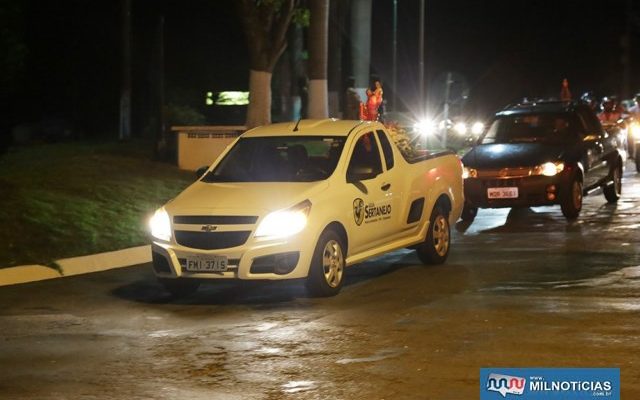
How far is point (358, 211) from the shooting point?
12.5 m

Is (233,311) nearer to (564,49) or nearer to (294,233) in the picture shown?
(294,233)

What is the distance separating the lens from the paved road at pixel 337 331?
27.1 feet

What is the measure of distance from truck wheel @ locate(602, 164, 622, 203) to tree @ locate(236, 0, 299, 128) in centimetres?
803

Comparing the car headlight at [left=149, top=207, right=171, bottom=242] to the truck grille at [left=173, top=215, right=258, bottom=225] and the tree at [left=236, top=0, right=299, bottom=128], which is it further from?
the tree at [left=236, top=0, right=299, bottom=128]

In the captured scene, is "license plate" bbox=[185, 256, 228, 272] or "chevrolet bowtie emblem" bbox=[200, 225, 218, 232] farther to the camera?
"chevrolet bowtie emblem" bbox=[200, 225, 218, 232]

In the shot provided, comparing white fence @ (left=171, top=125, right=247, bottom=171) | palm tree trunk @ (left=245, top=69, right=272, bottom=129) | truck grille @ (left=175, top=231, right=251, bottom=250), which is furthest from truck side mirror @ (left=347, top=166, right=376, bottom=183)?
palm tree trunk @ (left=245, top=69, right=272, bottom=129)

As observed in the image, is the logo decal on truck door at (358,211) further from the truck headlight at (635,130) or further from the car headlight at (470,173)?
the truck headlight at (635,130)

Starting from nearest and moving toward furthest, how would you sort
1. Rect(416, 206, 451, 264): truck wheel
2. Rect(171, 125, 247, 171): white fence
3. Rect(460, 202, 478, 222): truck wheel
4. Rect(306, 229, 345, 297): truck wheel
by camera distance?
Rect(306, 229, 345, 297): truck wheel, Rect(416, 206, 451, 264): truck wheel, Rect(460, 202, 478, 222): truck wheel, Rect(171, 125, 247, 171): white fence

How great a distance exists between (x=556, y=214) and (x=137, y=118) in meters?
26.3

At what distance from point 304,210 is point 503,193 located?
6.88m

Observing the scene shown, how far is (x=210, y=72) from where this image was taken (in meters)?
45.7

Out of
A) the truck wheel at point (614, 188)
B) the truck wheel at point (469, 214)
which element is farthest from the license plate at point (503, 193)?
the truck wheel at point (614, 188)

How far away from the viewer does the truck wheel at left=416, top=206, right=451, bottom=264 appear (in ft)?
45.6

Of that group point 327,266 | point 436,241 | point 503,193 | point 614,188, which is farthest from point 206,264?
point 614,188
